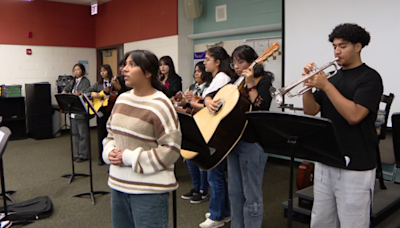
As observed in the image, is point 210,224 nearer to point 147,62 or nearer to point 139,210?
point 139,210

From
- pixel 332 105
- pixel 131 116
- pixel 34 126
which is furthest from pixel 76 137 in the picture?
pixel 332 105

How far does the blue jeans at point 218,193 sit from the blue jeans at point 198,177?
533 mm

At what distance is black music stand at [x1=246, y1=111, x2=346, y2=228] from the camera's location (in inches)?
60.1

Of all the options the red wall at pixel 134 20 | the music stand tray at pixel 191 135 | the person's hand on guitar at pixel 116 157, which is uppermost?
the red wall at pixel 134 20

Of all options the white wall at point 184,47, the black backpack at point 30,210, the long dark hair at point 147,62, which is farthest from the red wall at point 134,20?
the long dark hair at point 147,62

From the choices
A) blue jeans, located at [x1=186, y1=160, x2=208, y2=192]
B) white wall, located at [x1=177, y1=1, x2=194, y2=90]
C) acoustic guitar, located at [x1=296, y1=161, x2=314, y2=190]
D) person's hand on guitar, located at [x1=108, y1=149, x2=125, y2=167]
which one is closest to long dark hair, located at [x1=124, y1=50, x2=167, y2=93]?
person's hand on guitar, located at [x1=108, y1=149, x2=125, y2=167]

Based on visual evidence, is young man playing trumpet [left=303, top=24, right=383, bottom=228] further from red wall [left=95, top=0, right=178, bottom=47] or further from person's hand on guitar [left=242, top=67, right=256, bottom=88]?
red wall [left=95, top=0, right=178, bottom=47]

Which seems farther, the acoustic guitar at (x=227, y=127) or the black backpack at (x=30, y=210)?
the black backpack at (x=30, y=210)

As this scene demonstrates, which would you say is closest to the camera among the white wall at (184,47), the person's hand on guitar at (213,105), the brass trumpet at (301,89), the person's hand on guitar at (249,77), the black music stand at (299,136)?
the black music stand at (299,136)

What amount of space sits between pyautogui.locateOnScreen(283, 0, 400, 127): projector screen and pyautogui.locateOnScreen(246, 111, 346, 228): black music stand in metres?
2.35

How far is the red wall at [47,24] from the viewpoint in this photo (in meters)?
7.28

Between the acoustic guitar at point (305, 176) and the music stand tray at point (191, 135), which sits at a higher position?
the music stand tray at point (191, 135)

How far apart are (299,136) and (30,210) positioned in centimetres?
272

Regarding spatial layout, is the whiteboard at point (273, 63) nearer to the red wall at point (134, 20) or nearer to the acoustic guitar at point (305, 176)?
the acoustic guitar at point (305, 176)
